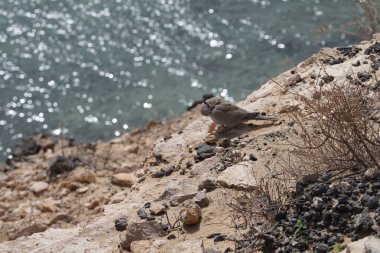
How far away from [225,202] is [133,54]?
7.45 meters

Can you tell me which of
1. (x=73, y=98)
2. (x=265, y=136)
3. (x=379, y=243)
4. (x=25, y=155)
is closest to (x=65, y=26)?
(x=73, y=98)

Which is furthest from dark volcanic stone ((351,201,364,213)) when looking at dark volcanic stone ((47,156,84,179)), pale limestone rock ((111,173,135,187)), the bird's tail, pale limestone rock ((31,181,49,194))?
dark volcanic stone ((47,156,84,179))

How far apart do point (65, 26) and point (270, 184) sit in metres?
8.54

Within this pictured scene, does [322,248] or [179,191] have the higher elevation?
[179,191]

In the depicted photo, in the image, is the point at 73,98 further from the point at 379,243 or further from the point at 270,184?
the point at 379,243

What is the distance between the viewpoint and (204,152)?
14.9 feet

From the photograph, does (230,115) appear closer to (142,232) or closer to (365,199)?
(142,232)

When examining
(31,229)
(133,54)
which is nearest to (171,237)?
(31,229)

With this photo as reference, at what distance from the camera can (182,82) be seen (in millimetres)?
10477

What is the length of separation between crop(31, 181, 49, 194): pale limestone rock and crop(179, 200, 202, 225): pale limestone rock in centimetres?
378

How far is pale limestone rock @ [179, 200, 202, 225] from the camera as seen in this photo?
12.3 ft

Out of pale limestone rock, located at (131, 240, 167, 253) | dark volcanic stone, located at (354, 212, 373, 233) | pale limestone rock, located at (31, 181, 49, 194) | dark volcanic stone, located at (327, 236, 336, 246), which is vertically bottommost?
dark volcanic stone, located at (327, 236, 336, 246)

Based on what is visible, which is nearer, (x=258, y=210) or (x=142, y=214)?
(x=258, y=210)

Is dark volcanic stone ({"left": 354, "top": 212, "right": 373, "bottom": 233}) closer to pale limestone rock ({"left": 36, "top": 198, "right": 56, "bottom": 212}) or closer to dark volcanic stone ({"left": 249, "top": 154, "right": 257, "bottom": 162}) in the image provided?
dark volcanic stone ({"left": 249, "top": 154, "right": 257, "bottom": 162})
